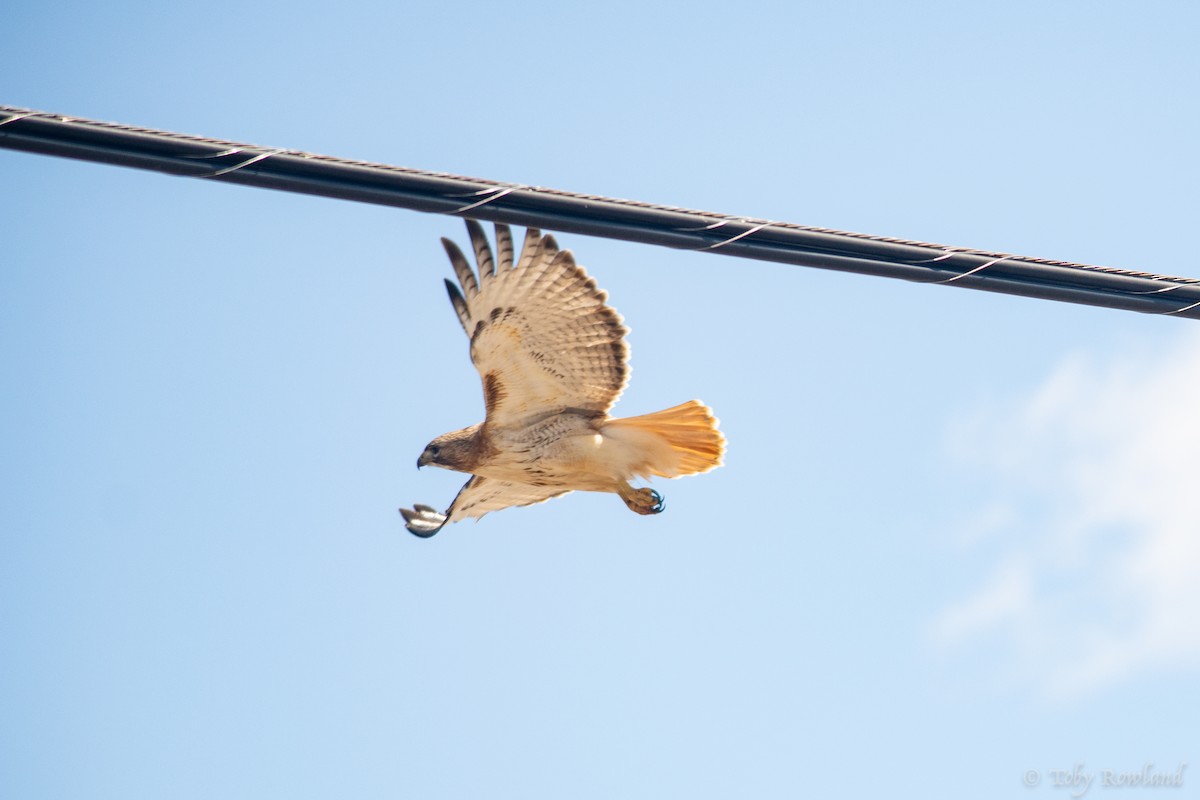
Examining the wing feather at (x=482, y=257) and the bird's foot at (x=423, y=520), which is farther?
the bird's foot at (x=423, y=520)

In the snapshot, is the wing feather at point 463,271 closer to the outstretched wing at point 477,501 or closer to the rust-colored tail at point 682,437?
the rust-colored tail at point 682,437

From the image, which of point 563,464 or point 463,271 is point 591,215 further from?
point 563,464

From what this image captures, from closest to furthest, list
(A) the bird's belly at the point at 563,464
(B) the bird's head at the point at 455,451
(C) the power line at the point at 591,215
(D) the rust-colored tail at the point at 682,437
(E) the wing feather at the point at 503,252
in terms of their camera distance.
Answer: (C) the power line at the point at 591,215 → (E) the wing feather at the point at 503,252 → (D) the rust-colored tail at the point at 682,437 → (A) the bird's belly at the point at 563,464 → (B) the bird's head at the point at 455,451

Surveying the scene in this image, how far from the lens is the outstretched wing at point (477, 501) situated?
8.61 m

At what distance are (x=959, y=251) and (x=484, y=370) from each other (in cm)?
344

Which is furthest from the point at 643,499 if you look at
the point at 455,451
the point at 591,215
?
the point at 591,215

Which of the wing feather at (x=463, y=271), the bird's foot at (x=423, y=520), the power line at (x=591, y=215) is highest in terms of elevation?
the wing feather at (x=463, y=271)

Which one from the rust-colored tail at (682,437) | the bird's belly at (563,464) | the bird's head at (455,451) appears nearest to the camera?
the rust-colored tail at (682,437)

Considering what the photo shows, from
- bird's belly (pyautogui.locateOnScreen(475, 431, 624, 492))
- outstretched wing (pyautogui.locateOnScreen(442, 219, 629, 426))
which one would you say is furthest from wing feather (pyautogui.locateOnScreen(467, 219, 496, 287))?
bird's belly (pyautogui.locateOnScreen(475, 431, 624, 492))

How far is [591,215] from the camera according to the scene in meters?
4.33

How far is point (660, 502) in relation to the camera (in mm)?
7625

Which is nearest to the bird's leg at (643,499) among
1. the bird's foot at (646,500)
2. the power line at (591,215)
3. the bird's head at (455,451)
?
the bird's foot at (646,500)

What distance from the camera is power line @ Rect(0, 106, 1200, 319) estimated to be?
3986mm

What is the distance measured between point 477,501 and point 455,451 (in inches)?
42.3
